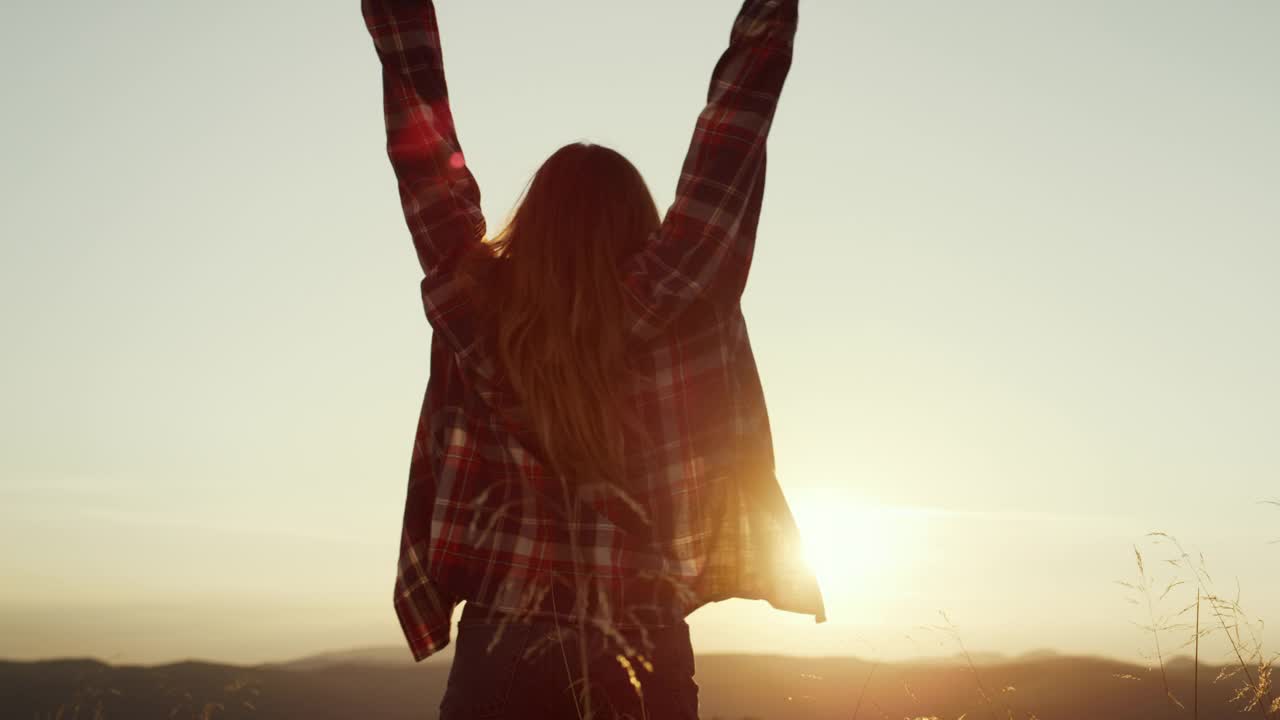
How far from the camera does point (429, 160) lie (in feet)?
7.63

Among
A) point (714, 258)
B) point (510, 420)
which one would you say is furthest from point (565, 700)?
point (714, 258)

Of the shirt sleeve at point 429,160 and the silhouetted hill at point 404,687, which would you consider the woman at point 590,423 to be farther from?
the silhouetted hill at point 404,687

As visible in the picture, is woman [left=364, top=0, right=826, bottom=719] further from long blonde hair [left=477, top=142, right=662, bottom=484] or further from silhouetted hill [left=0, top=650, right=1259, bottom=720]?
silhouetted hill [left=0, top=650, right=1259, bottom=720]

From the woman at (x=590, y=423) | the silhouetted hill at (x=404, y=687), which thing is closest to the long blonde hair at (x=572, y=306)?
the woman at (x=590, y=423)

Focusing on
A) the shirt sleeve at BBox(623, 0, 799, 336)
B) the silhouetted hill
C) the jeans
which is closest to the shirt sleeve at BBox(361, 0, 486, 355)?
the shirt sleeve at BBox(623, 0, 799, 336)

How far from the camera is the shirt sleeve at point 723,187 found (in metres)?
2.12

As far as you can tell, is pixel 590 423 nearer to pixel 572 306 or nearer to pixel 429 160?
pixel 572 306

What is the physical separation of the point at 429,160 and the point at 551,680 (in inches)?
50.7

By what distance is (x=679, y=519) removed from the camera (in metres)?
2.11

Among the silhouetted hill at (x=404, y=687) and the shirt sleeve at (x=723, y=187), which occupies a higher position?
the shirt sleeve at (x=723, y=187)

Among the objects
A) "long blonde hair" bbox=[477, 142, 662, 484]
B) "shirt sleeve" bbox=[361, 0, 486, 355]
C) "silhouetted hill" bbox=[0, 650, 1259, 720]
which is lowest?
"silhouetted hill" bbox=[0, 650, 1259, 720]

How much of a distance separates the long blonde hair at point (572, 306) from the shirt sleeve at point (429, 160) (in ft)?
0.27

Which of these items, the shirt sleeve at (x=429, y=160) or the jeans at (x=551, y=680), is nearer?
the jeans at (x=551, y=680)

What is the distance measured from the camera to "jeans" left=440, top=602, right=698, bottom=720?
6.03 ft
